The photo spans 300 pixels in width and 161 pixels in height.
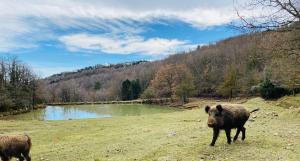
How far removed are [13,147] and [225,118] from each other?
1101 cm

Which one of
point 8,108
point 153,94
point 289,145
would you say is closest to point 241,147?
point 289,145

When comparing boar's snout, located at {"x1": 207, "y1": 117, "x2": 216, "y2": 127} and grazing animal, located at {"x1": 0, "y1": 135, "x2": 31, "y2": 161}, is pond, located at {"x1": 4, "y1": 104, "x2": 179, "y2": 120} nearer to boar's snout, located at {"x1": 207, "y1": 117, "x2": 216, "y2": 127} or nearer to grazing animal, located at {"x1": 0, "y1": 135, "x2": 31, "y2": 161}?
grazing animal, located at {"x1": 0, "y1": 135, "x2": 31, "y2": 161}

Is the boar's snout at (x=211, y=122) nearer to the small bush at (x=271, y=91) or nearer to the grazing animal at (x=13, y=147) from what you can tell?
the grazing animal at (x=13, y=147)

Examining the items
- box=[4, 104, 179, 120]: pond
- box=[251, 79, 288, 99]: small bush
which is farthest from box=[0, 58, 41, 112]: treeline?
box=[251, 79, 288, 99]: small bush

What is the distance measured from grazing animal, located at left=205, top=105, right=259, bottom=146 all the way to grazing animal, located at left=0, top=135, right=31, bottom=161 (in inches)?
371


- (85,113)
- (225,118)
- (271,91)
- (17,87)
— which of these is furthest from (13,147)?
(17,87)

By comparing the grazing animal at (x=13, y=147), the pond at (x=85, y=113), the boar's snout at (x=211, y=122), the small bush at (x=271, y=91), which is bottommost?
the pond at (x=85, y=113)

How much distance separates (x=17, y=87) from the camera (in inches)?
4552

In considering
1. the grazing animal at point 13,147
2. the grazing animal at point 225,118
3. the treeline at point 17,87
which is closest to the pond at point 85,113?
the treeline at point 17,87

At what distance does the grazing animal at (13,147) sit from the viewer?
18891mm

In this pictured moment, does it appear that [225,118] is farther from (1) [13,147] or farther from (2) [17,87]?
(2) [17,87]

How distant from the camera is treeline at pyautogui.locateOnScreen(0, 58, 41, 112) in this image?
336 feet

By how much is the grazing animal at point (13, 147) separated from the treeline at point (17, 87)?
268ft

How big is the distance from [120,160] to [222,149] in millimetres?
5127
